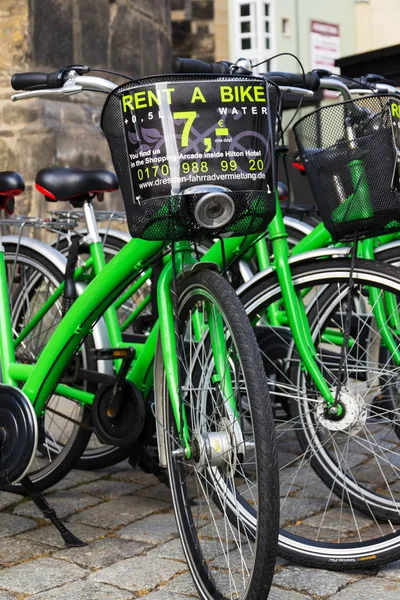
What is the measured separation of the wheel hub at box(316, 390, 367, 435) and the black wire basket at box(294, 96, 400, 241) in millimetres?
469

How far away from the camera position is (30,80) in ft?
11.7

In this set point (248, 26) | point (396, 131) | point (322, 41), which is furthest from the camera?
point (322, 41)

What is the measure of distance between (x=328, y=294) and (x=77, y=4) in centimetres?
412

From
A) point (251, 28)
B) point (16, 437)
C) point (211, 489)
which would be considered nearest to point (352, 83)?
point (211, 489)

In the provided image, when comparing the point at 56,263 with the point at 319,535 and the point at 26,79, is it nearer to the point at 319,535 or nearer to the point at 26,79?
the point at 26,79

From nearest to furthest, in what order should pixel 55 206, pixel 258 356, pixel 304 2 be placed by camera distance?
pixel 258 356 → pixel 55 206 → pixel 304 2

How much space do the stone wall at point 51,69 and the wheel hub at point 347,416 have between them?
396 centimetres

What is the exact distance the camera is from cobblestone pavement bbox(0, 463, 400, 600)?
334cm

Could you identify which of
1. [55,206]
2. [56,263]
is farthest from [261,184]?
[55,206]

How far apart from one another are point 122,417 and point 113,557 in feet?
1.64

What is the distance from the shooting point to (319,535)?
3865 millimetres

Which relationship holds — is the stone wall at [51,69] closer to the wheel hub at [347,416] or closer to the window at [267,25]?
the wheel hub at [347,416]

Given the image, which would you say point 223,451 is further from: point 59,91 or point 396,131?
point 59,91

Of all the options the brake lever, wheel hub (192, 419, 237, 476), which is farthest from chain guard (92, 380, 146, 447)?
the brake lever
